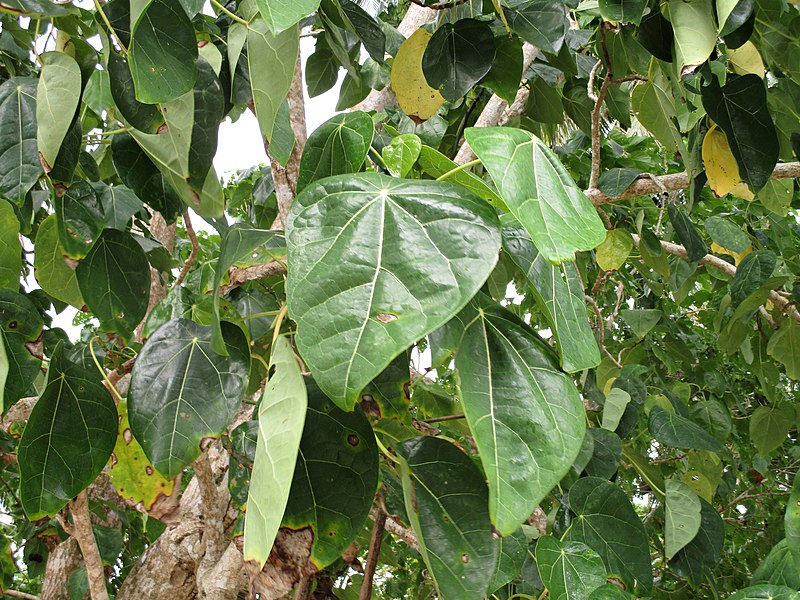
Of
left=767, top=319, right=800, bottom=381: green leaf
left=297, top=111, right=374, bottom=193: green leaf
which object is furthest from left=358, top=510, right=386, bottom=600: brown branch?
left=767, top=319, right=800, bottom=381: green leaf

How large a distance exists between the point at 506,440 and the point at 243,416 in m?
1.20

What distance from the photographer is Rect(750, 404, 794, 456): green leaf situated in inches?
74.5

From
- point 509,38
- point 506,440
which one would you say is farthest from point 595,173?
point 506,440

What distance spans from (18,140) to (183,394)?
0.32 m

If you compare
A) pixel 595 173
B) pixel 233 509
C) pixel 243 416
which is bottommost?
pixel 233 509

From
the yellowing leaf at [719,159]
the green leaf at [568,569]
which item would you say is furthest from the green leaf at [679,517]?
the yellowing leaf at [719,159]

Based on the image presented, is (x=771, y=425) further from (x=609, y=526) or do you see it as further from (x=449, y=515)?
(x=449, y=515)

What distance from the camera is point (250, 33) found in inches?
26.0

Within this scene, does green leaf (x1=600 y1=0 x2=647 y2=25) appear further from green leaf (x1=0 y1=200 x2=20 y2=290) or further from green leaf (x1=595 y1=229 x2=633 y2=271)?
green leaf (x1=595 y1=229 x2=633 y2=271)

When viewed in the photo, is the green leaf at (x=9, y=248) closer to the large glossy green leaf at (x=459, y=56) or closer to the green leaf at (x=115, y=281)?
the green leaf at (x=115, y=281)

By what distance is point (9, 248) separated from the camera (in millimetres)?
868

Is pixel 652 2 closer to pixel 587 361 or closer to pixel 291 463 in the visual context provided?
pixel 587 361

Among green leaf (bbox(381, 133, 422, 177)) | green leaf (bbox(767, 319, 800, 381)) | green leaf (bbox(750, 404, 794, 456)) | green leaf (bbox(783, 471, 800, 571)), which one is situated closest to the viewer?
green leaf (bbox(381, 133, 422, 177))

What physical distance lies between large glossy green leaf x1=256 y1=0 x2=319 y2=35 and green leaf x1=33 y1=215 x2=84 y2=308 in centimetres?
57
